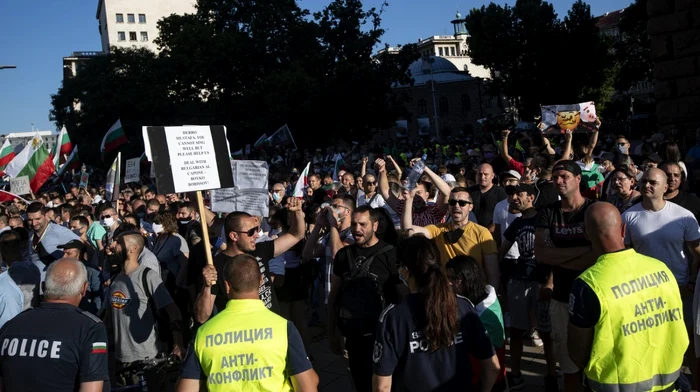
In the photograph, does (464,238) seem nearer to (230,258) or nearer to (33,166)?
(230,258)

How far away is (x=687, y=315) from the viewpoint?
519 cm

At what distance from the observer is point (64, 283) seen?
3852mm

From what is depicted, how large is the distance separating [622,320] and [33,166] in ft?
→ 47.6

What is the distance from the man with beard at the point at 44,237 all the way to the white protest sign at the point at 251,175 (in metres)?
2.12

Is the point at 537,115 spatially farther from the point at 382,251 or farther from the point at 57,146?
the point at 382,251

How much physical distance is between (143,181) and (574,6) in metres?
31.5

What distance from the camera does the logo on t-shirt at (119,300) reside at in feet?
17.7

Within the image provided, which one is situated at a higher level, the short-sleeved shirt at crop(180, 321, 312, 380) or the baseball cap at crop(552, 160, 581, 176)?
the baseball cap at crop(552, 160, 581, 176)

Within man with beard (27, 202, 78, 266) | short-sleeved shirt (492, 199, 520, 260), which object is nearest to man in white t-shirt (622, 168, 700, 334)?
short-sleeved shirt (492, 199, 520, 260)

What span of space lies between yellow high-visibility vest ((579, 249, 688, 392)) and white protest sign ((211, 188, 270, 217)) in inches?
163

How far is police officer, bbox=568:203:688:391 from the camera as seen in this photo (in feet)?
10.7

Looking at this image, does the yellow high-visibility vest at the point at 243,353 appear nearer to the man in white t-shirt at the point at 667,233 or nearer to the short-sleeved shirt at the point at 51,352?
the short-sleeved shirt at the point at 51,352

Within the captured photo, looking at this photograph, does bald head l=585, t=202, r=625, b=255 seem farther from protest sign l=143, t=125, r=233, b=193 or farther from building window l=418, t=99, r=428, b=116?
building window l=418, t=99, r=428, b=116

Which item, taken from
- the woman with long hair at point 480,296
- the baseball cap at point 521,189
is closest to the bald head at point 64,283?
the woman with long hair at point 480,296
